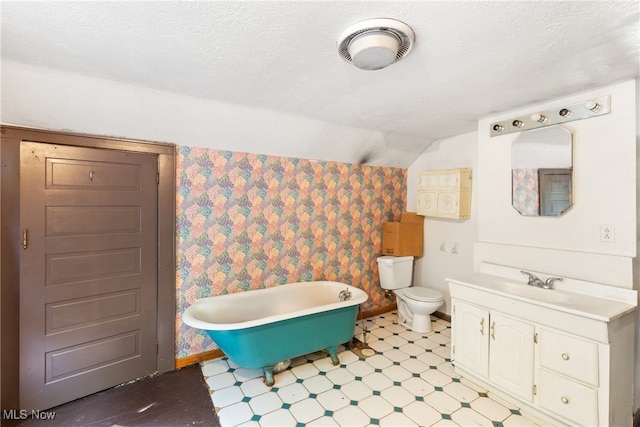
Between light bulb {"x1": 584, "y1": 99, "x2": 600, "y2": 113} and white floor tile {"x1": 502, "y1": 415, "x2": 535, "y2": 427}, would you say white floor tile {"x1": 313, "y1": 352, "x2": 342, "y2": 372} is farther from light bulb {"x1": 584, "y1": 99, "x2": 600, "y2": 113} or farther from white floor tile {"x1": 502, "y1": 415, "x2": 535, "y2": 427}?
light bulb {"x1": 584, "y1": 99, "x2": 600, "y2": 113}

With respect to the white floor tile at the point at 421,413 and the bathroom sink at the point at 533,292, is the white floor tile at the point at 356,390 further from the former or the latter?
the bathroom sink at the point at 533,292

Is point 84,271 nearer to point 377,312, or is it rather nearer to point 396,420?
point 396,420

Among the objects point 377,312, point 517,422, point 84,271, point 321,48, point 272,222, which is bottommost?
point 517,422

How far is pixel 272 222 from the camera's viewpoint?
296 centimetres

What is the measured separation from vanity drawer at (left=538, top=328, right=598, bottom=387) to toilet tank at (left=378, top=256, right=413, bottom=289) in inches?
67.1

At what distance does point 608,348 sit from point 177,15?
110 inches

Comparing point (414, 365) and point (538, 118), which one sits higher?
point (538, 118)

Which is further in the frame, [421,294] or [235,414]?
[421,294]

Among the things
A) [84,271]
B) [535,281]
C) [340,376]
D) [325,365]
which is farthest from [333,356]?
[84,271]

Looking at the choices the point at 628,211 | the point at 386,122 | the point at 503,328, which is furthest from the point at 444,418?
the point at 386,122

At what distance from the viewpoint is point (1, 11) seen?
46.8 inches

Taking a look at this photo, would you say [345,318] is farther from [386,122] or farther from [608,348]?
[386,122]

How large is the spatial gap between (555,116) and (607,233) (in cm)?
94

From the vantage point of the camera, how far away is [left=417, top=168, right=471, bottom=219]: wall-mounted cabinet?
10.3 ft
